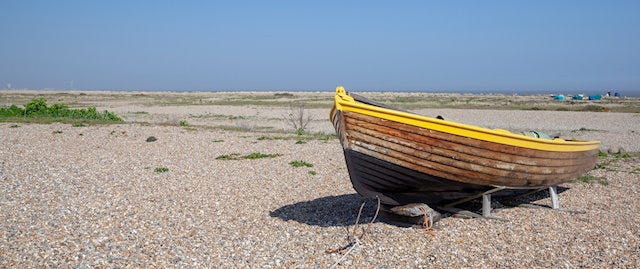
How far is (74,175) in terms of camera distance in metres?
12.7

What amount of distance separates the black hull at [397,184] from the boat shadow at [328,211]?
68cm

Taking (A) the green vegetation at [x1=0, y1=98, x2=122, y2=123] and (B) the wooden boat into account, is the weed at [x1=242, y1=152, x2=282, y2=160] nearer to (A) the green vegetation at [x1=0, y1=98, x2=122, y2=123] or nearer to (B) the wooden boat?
(B) the wooden boat

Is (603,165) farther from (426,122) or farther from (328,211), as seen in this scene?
(426,122)

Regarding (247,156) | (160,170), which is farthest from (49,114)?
(160,170)

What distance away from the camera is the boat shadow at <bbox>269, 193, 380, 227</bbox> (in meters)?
9.14

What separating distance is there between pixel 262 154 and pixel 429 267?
34.8 feet

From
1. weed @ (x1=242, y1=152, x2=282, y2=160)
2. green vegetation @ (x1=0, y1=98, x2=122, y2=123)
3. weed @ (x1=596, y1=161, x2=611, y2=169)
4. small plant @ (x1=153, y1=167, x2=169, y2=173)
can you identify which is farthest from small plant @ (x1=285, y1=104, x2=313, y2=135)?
weed @ (x1=596, y1=161, x2=611, y2=169)

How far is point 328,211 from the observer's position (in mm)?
9867

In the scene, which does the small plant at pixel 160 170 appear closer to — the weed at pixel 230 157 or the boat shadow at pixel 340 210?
the weed at pixel 230 157

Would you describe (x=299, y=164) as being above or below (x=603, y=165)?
above

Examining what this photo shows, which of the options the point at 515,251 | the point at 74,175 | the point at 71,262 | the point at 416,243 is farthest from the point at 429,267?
the point at 74,175

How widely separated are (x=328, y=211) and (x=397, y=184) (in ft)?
5.76

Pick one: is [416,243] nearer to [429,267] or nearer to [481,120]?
[429,267]

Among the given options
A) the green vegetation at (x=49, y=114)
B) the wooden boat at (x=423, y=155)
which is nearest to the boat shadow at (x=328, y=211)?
the wooden boat at (x=423, y=155)
